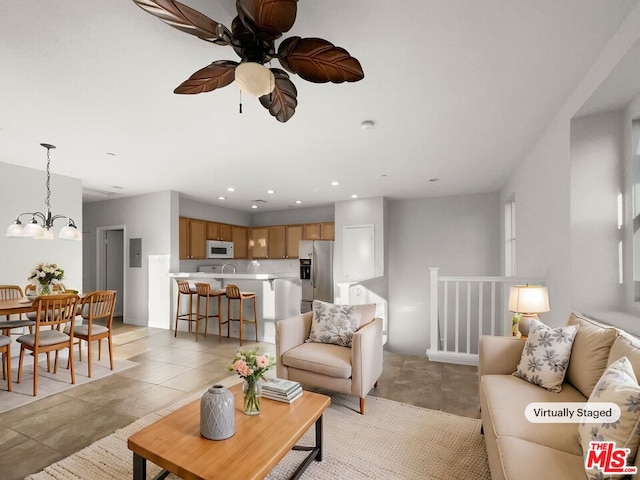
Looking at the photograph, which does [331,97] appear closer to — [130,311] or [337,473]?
[337,473]

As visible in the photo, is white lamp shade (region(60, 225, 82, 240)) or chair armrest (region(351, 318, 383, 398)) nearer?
chair armrest (region(351, 318, 383, 398))

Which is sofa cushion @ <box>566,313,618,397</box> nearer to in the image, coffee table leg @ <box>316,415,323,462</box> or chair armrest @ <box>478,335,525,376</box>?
chair armrest @ <box>478,335,525,376</box>

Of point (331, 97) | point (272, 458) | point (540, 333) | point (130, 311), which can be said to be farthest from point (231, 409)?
point (130, 311)

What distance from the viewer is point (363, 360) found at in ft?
8.32

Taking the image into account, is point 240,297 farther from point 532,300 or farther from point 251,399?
point 532,300

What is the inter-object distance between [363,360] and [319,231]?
191 inches

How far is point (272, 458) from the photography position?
1.40m

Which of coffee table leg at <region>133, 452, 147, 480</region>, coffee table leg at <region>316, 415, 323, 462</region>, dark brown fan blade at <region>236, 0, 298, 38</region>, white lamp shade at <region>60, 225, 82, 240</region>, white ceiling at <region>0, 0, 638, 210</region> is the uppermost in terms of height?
white ceiling at <region>0, 0, 638, 210</region>

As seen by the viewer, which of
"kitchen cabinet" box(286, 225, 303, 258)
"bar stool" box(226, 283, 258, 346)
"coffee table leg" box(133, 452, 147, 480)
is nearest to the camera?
"coffee table leg" box(133, 452, 147, 480)

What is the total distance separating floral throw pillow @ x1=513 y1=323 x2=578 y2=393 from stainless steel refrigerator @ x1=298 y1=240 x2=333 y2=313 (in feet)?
15.6

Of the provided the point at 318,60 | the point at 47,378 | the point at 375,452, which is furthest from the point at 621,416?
the point at 47,378

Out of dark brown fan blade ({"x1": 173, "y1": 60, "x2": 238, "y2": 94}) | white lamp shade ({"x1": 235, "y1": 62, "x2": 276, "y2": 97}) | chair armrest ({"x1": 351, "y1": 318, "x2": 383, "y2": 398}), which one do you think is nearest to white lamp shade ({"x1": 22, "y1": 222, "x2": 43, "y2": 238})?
dark brown fan blade ({"x1": 173, "y1": 60, "x2": 238, "y2": 94})

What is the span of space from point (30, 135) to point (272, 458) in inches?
149

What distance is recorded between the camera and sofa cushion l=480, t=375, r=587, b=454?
140 centimetres
